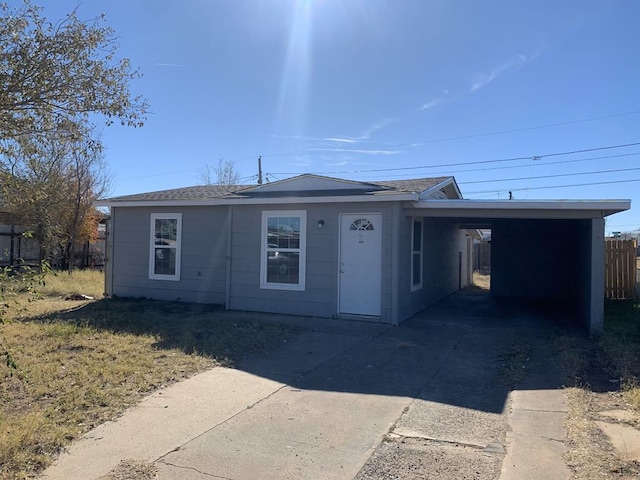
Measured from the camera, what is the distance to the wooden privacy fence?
1396 cm

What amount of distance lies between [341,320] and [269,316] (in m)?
1.58

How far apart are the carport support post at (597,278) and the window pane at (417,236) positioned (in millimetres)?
3527

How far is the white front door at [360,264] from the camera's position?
9.60 m

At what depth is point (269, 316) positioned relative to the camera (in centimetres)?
1020

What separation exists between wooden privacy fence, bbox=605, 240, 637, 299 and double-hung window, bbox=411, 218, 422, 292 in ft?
21.4

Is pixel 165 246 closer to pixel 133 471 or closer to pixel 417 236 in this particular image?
pixel 417 236

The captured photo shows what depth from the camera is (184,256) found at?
12.0 m

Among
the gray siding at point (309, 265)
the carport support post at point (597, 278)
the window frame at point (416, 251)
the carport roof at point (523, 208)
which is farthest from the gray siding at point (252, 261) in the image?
the carport support post at point (597, 278)

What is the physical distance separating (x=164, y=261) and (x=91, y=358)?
19.9ft

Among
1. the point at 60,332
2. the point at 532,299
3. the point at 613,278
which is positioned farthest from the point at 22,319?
the point at 613,278

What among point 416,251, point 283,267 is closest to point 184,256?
point 283,267

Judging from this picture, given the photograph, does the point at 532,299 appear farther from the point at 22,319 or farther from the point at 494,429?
the point at 22,319

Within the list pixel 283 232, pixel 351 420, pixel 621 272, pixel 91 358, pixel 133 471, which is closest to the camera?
pixel 133 471

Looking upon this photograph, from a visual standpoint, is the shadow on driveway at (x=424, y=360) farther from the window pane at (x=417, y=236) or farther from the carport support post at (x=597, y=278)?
the window pane at (x=417, y=236)
